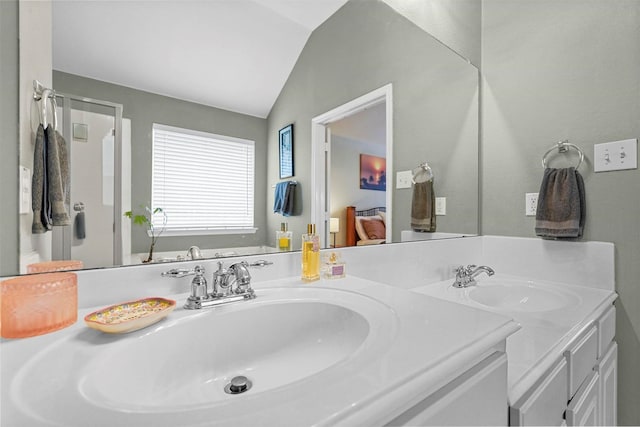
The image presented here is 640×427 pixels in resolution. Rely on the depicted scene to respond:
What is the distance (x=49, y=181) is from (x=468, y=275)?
1445 mm

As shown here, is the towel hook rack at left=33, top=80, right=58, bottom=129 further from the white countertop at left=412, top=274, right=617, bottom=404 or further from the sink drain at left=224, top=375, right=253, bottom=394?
Result: the white countertop at left=412, top=274, right=617, bottom=404

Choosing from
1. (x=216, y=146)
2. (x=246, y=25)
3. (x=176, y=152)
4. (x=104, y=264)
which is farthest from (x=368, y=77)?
(x=104, y=264)

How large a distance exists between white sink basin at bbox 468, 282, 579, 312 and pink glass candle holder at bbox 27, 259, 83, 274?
1.30 meters

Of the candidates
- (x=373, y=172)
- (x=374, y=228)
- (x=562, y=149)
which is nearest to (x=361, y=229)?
(x=374, y=228)

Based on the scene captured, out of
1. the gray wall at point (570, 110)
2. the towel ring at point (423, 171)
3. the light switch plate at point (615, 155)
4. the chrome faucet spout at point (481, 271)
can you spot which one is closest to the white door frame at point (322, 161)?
the towel ring at point (423, 171)

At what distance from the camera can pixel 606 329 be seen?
1.07 meters

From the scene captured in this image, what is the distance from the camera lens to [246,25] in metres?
0.87

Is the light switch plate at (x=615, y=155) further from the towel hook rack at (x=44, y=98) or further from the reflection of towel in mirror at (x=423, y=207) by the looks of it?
the towel hook rack at (x=44, y=98)

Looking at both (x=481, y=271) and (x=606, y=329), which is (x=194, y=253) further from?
(x=606, y=329)

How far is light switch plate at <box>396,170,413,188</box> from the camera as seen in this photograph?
1.33m

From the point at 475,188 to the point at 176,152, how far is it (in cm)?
146

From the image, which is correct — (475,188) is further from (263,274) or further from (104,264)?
(104,264)

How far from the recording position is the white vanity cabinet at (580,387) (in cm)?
63

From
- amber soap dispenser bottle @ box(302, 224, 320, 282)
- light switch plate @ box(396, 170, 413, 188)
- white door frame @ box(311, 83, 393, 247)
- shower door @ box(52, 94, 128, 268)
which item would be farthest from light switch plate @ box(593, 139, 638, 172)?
shower door @ box(52, 94, 128, 268)
